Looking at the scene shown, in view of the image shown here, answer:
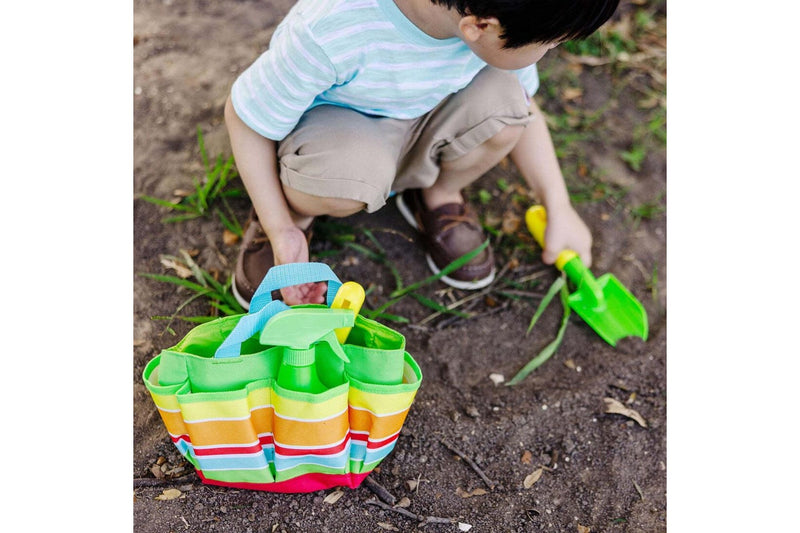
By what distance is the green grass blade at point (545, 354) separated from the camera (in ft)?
5.41

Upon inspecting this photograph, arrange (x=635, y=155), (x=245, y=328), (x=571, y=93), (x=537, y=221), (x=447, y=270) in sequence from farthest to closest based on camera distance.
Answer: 1. (x=571, y=93)
2. (x=635, y=155)
3. (x=537, y=221)
4. (x=447, y=270)
5. (x=245, y=328)

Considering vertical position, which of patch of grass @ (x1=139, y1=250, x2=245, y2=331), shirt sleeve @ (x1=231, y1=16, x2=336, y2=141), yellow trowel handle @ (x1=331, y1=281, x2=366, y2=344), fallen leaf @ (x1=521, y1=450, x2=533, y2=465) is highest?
shirt sleeve @ (x1=231, y1=16, x2=336, y2=141)

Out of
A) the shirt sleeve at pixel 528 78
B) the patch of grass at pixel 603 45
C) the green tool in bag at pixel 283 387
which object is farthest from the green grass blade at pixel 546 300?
the patch of grass at pixel 603 45

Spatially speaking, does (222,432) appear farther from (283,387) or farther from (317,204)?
(317,204)

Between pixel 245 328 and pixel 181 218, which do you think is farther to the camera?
pixel 181 218

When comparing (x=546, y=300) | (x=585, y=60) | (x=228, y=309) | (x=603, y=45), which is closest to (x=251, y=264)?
(x=228, y=309)

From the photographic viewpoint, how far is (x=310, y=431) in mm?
1183

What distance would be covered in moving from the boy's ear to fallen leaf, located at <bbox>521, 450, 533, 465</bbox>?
0.87m

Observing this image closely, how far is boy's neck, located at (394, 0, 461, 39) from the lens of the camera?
4.16 feet

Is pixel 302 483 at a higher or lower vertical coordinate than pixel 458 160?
lower

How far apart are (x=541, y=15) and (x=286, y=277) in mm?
623

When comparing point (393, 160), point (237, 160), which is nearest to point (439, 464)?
point (393, 160)

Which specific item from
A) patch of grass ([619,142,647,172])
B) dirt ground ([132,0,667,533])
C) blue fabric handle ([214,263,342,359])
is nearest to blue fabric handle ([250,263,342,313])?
blue fabric handle ([214,263,342,359])

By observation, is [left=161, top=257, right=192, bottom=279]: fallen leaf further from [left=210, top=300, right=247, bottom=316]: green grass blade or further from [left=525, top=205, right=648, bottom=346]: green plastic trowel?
[left=525, top=205, right=648, bottom=346]: green plastic trowel
